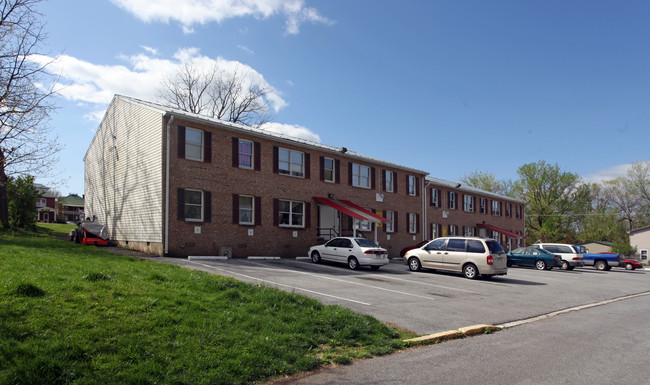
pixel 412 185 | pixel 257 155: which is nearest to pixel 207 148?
pixel 257 155

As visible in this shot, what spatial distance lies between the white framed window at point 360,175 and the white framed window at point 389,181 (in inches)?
84.0

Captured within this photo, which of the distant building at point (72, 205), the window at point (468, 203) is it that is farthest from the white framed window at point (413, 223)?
the distant building at point (72, 205)

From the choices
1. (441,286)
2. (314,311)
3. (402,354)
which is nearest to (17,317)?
(314,311)

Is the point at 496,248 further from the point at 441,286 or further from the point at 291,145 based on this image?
the point at 291,145

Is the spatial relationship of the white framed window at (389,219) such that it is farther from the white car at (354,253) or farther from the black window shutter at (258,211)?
the black window shutter at (258,211)

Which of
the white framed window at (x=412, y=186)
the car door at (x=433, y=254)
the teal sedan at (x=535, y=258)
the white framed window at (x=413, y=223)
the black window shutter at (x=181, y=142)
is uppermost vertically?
the black window shutter at (x=181, y=142)

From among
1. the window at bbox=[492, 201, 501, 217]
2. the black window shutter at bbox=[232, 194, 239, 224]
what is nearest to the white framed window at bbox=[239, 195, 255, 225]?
the black window shutter at bbox=[232, 194, 239, 224]

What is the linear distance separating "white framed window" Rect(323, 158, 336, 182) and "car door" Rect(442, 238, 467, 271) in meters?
9.83

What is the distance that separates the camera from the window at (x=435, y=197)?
38.0 metres

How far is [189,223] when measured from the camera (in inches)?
790

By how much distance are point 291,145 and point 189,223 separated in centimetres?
773

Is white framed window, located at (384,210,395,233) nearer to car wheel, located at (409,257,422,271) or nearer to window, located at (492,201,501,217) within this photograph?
car wheel, located at (409,257,422,271)

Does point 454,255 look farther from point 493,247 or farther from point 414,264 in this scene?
point 414,264

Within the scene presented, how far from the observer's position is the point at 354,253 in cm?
1973
